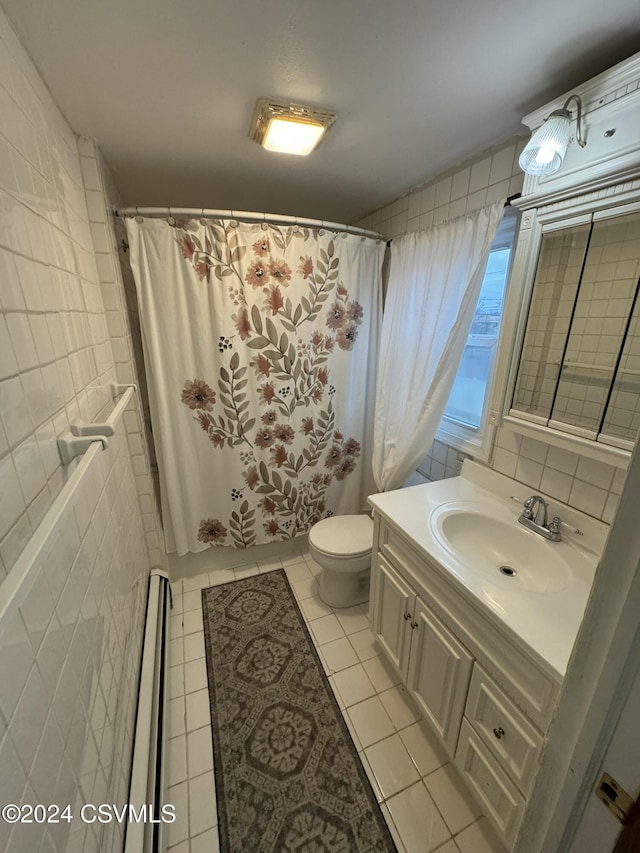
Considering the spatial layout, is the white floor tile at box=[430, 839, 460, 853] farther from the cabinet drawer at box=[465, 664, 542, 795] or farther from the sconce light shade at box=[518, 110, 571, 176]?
the sconce light shade at box=[518, 110, 571, 176]

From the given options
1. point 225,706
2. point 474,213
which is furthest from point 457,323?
point 225,706

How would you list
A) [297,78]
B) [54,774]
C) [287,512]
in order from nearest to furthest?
[54,774]
[297,78]
[287,512]

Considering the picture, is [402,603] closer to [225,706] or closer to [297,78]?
[225,706]

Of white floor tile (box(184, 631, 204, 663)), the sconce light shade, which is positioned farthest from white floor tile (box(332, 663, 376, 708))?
the sconce light shade

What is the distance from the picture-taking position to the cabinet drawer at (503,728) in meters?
0.82

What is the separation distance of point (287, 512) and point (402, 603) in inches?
37.3

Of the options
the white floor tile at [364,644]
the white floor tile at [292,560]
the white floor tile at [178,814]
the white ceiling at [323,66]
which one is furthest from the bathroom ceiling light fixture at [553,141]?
the white floor tile at [178,814]

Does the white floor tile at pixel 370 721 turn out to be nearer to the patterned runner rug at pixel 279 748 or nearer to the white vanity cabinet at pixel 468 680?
the patterned runner rug at pixel 279 748

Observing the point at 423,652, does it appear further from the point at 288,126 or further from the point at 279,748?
the point at 288,126

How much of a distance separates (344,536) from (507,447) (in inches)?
35.6

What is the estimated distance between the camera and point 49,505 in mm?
676

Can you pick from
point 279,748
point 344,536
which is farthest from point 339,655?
point 344,536

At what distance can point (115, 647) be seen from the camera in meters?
1.01

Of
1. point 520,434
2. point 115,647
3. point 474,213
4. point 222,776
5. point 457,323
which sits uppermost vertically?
point 474,213
